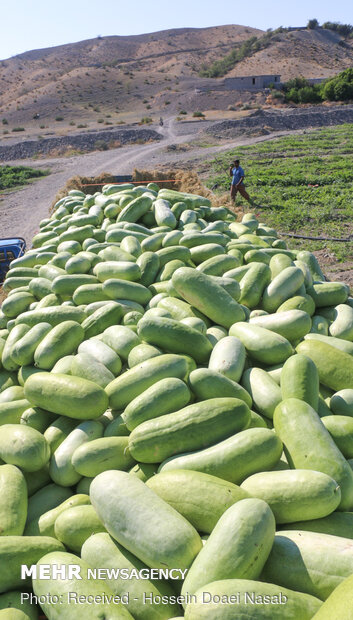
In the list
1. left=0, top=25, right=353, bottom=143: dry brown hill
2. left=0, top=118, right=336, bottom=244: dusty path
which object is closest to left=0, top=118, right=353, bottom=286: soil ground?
left=0, top=118, right=336, bottom=244: dusty path

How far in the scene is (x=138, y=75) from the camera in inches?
3059

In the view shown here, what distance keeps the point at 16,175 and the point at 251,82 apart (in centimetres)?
4801

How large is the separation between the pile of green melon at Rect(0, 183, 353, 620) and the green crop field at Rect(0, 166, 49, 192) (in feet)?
75.2

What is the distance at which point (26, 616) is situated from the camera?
5.43ft

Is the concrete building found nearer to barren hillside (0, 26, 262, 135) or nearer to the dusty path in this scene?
barren hillside (0, 26, 262, 135)

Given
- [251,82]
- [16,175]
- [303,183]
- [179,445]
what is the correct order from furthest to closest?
[251,82], [16,175], [303,183], [179,445]

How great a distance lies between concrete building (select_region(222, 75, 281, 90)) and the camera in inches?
2409

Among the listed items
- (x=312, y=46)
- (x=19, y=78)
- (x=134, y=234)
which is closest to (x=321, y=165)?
(x=134, y=234)

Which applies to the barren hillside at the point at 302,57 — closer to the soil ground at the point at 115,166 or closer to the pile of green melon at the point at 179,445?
the soil ground at the point at 115,166

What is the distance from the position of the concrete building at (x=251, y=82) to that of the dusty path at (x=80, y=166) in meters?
26.2

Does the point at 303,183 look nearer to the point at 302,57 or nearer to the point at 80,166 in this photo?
the point at 80,166

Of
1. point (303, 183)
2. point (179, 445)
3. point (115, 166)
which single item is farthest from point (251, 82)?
point (179, 445)

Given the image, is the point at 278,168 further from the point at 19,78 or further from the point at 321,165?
the point at 19,78

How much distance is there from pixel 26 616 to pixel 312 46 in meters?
98.0
